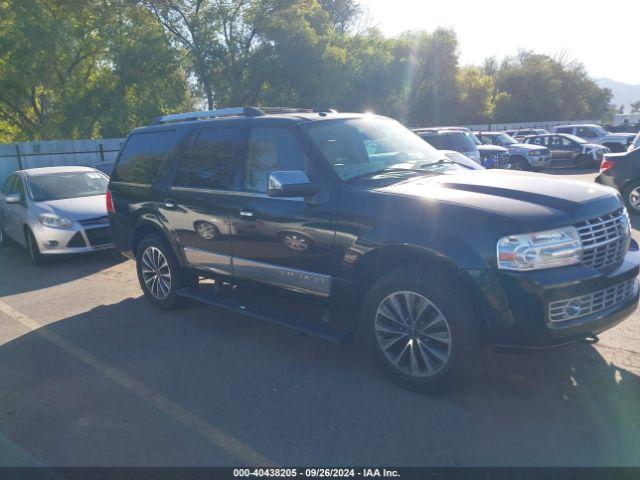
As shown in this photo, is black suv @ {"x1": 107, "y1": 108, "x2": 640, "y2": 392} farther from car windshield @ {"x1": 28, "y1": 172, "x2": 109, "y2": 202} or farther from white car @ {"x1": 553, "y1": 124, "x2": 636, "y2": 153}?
white car @ {"x1": 553, "y1": 124, "x2": 636, "y2": 153}

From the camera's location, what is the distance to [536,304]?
321 centimetres

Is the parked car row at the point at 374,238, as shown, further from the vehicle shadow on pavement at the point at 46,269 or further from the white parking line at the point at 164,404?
the vehicle shadow on pavement at the point at 46,269

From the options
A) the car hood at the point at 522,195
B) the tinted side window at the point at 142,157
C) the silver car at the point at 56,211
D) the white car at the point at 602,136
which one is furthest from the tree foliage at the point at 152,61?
the car hood at the point at 522,195

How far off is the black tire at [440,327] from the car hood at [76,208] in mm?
6148

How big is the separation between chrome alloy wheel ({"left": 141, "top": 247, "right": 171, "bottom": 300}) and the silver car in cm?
280

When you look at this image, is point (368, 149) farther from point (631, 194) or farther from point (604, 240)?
point (631, 194)

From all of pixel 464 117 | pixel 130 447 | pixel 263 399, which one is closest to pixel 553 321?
pixel 263 399

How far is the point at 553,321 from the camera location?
324 cm

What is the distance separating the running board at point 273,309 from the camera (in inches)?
162

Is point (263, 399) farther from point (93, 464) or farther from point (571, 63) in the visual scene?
point (571, 63)

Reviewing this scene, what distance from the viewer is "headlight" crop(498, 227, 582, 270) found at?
3256 mm

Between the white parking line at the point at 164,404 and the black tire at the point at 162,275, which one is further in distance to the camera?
the black tire at the point at 162,275

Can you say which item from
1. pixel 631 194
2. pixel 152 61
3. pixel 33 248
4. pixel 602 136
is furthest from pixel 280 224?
pixel 602 136

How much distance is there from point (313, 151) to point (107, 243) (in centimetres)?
548
